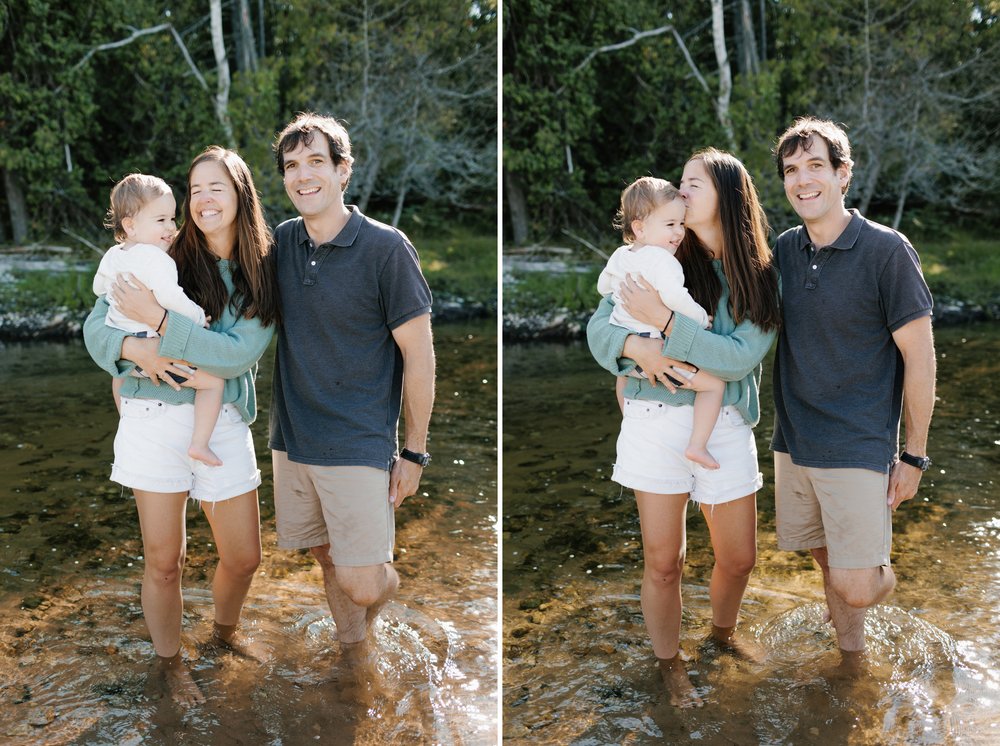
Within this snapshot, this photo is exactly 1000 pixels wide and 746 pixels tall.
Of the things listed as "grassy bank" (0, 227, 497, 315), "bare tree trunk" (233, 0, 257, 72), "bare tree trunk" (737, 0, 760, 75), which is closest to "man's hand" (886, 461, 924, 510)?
"grassy bank" (0, 227, 497, 315)

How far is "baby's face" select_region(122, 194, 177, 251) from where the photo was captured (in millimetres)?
3090

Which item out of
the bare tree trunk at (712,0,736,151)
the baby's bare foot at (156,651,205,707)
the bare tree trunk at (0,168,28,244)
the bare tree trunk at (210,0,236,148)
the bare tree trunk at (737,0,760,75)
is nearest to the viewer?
the baby's bare foot at (156,651,205,707)

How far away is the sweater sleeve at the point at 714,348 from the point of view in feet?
9.74

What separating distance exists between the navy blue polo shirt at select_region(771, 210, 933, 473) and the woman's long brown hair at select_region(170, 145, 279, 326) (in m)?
1.57

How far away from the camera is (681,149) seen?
53.3 ft

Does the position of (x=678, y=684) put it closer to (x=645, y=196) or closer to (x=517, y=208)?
(x=645, y=196)

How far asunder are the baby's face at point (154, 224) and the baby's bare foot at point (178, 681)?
4.57ft

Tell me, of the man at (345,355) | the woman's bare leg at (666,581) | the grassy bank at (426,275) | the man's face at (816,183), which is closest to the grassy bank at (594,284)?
the grassy bank at (426,275)

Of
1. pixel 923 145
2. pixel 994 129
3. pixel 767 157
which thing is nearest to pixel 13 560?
pixel 767 157

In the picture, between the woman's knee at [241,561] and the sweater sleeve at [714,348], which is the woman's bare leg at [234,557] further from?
the sweater sleeve at [714,348]

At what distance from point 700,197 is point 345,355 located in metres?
1.17

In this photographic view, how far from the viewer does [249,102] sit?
15844 millimetres

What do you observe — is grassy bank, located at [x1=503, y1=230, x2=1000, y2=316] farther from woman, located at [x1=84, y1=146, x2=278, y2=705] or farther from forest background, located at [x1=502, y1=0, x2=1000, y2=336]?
woman, located at [x1=84, y1=146, x2=278, y2=705]

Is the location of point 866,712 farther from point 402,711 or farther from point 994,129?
point 994,129
